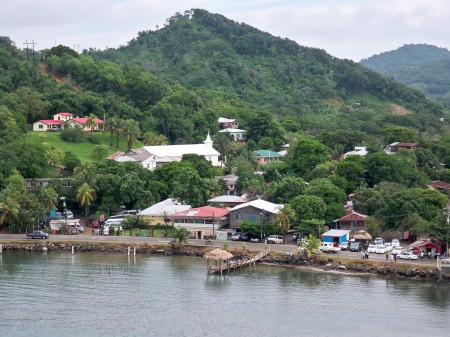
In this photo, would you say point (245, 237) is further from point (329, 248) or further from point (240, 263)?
point (329, 248)

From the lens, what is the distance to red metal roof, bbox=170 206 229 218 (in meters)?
55.3

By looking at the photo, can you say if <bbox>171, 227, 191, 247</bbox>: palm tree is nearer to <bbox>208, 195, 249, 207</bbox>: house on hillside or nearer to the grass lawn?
<bbox>208, 195, 249, 207</bbox>: house on hillside

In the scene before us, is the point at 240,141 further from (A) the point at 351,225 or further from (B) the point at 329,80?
(B) the point at 329,80

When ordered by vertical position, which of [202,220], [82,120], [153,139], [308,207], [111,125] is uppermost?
[82,120]

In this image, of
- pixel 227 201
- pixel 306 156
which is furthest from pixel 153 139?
pixel 227 201

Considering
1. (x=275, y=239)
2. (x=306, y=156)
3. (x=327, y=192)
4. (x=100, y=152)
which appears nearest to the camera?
(x=275, y=239)

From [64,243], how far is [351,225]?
17799 millimetres

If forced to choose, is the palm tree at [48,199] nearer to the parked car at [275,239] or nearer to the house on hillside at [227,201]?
the house on hillside at [227,201]

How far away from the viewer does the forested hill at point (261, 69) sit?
128000mm

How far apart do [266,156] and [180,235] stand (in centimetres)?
2971

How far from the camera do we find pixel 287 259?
160ft

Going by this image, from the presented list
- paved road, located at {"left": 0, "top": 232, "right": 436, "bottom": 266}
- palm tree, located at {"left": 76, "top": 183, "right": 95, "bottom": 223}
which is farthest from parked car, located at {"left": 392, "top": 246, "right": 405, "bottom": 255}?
palm tree, located at {"left": 76, "top": 183, "right": 95, "bottom": 223}

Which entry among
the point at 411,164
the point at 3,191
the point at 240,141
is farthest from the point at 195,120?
the point at 3,191

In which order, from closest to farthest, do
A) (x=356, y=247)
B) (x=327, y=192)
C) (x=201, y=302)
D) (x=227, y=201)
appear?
(x=201, y=302), (x=356, y=247), (x=327, y=192), (x=227, y=201)
